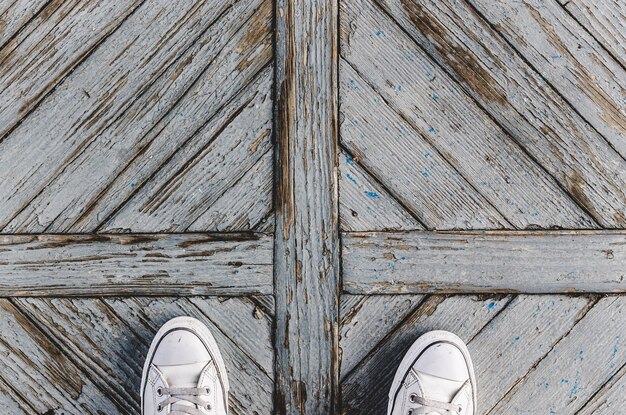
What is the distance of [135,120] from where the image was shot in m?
0.87

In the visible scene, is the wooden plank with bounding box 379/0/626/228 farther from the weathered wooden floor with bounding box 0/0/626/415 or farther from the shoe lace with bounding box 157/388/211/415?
the shoe lace with bounding box 157/388/211/415

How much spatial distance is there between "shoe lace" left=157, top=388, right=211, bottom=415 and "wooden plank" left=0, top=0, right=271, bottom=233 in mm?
305

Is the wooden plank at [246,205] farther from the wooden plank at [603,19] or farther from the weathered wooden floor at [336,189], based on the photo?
the wooden plank at [603,19]

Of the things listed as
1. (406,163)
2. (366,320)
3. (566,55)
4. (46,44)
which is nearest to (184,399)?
(366,320)

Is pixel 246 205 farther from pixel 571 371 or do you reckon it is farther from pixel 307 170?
pixel 571 371

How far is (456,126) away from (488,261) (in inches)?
10.1

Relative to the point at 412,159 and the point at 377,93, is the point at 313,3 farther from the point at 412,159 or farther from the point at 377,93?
the point at 412,159

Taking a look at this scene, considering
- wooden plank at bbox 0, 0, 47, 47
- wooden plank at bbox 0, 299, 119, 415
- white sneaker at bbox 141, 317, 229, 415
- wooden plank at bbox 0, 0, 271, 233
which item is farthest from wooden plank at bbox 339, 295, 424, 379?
wooden plank at bbox 0, 0, 47, 47

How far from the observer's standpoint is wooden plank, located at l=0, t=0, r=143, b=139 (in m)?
0.88

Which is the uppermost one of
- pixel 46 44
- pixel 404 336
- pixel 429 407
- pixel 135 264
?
pixel 46 44

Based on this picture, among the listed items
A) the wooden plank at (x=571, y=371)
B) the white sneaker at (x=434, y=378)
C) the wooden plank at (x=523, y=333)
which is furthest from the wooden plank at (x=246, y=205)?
the wooden plank at (x=571, y=371)

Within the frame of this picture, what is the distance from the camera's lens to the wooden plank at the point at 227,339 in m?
0.87

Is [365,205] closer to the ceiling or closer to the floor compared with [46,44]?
closer to the floor

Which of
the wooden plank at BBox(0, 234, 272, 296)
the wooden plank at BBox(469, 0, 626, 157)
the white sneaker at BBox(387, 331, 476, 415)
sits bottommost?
the white sneaker at BBox(387, 331, 476, 415)
